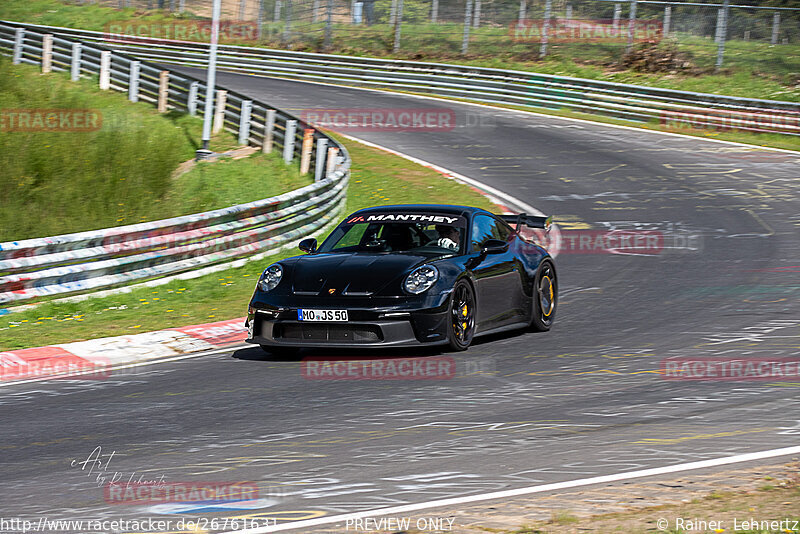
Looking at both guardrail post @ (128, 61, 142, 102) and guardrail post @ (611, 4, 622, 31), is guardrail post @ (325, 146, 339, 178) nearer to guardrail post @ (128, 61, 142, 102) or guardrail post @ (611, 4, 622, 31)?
guardrail post @ (128, 61, 142, 102)

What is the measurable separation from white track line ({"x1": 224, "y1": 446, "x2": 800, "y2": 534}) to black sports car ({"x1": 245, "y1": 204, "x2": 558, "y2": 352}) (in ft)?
11.7

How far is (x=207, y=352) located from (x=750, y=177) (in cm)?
1654

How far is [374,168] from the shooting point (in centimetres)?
2434

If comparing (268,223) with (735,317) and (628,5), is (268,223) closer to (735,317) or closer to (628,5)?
(735,317)

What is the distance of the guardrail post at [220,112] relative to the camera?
2719cm

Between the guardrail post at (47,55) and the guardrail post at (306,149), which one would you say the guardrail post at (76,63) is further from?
the guardrail post at (306,149)

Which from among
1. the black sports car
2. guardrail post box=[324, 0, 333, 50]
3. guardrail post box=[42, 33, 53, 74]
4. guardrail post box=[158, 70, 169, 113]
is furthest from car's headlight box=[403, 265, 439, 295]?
guardrail post box=[324, 0, 333, 50]

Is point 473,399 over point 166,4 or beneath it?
beneath

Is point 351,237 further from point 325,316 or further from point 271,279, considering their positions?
point 325,316

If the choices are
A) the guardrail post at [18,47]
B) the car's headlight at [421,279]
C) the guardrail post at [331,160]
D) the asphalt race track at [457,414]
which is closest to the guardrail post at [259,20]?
the guardrail post at [18,47]

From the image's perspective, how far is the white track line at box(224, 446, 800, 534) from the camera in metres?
5.06

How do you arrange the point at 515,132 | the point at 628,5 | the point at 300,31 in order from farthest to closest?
1. the point at 300,31
2. the point at 628,5
3. the point at 515,132

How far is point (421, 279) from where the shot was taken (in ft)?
30.8

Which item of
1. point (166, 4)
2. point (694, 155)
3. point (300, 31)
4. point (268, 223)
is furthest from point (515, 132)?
point (166, 4)
